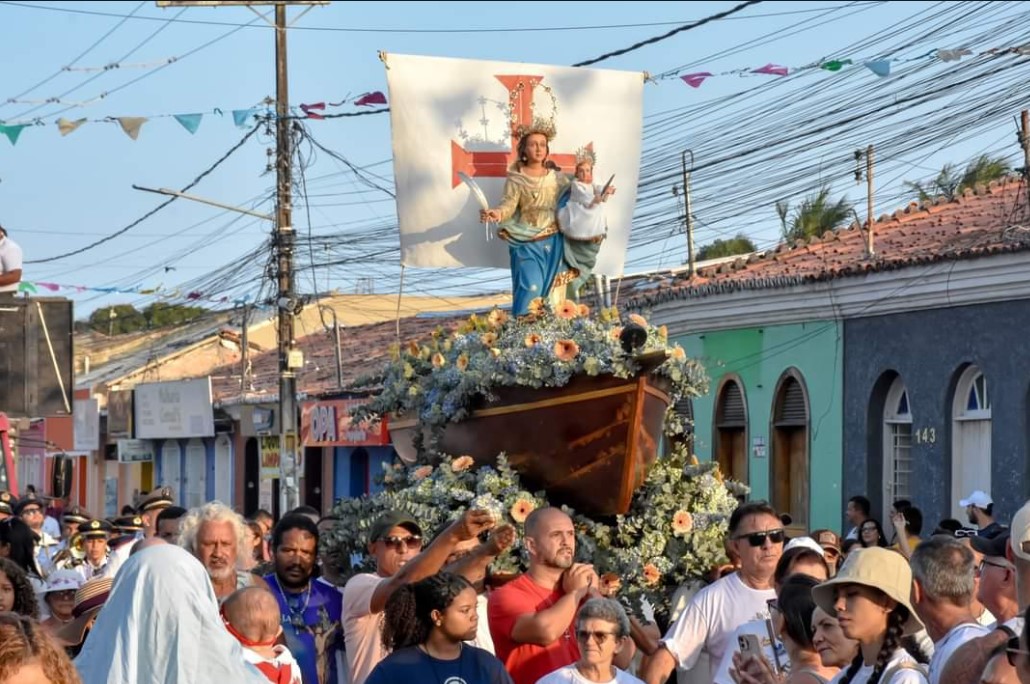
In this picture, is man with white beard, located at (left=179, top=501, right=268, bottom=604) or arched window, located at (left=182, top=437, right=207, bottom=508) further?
arched window, located at (left=182, top=437, right=207, bottom=508)

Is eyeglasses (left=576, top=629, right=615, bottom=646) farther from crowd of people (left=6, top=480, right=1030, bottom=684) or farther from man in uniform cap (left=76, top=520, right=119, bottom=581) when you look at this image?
man in uniform cap (left=76, top=520, right=119, bottom=581)

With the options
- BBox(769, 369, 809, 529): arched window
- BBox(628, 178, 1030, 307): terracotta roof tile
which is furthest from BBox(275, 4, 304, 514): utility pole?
BBox(769, 369, 809, 529): arched window

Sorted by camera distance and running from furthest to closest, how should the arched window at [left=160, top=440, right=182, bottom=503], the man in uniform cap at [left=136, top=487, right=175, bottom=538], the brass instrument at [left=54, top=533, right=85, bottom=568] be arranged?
the arched window at [left=160, top=440, right=182, bottom=503] → the brass instrument at [left=54, top=533, right=85, bottom=568] → the man in uniform cap at [left=136, top=487, right=175, bottom=538]

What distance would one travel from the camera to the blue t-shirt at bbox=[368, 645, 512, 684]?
21.7 feet

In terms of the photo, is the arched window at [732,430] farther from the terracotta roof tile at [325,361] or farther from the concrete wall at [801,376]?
the terracotta roof tile at [325,361]

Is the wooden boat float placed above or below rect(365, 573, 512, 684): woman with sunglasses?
above

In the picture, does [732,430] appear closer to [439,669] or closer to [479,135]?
[479,135]

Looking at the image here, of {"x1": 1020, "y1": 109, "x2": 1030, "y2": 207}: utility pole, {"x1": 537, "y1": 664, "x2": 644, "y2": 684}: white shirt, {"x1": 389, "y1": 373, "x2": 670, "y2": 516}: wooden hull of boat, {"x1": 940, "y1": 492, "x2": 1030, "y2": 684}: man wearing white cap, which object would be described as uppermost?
{"x1": 1020, "y1": 109, "x2": 1030, "y2": 207}: utility pole

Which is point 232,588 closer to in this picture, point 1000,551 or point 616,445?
point 616,445

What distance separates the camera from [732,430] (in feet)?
87.3

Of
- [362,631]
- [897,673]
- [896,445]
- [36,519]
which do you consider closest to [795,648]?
[897,673]

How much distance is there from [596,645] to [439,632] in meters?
0.74

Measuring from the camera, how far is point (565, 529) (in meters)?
8.16

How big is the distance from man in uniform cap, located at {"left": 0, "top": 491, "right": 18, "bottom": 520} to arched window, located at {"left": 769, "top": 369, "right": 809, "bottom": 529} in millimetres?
10892
